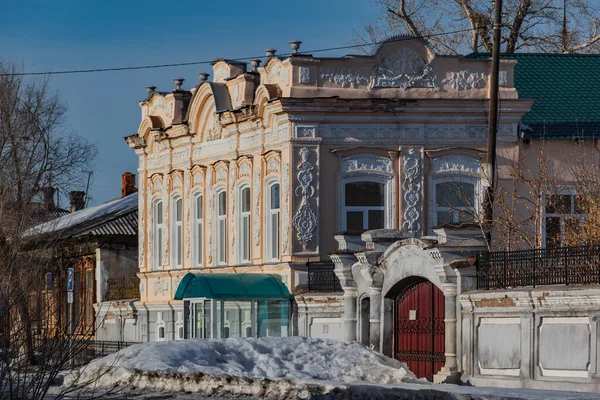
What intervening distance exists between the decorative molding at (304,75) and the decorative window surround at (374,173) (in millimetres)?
2069

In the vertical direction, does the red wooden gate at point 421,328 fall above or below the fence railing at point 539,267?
below

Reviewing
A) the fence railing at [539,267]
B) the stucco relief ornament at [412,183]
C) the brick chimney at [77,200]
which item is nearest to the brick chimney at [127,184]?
the brick chimney at [77,200]

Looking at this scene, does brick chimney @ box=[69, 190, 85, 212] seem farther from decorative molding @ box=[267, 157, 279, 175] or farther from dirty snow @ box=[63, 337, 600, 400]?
dirty snow @ box=[63, 337, 600, 400]

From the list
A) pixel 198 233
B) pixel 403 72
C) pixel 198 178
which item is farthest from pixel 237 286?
pixel 403 72

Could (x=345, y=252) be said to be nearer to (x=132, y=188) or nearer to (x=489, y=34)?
(x=489, y=34)

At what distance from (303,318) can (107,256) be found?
16.1 meters

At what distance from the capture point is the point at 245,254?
127 feet

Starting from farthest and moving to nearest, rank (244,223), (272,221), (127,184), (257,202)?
(127,184), (244,223), (257,202), (272,221)

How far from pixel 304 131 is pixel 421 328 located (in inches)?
326

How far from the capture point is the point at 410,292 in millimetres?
29203

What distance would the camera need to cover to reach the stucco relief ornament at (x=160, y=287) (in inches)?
1674

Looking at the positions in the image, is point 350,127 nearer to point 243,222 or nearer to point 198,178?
point 243,222

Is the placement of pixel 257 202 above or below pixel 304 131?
below

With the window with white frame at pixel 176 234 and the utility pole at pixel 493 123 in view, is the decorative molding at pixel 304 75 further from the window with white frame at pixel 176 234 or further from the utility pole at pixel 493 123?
the window with white frame at pixel 176 234
